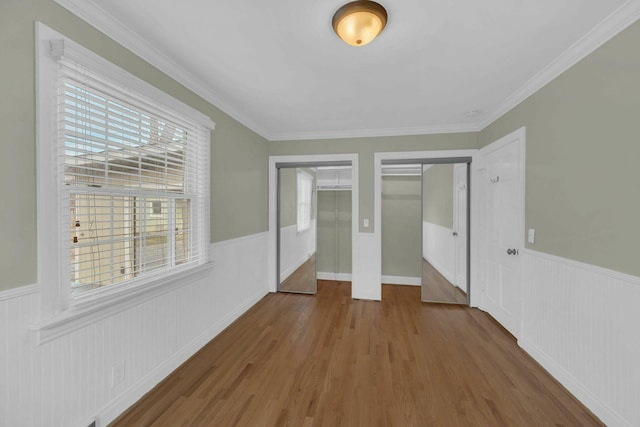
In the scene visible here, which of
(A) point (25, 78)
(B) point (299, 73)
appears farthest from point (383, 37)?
(A) point (25, 78)

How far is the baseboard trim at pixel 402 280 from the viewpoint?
445 cm

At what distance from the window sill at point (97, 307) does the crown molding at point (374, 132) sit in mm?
2648

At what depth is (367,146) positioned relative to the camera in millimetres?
3836

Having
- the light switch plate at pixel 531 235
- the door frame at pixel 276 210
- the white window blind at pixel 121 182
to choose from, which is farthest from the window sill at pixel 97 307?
the light switch plate at pixel 531 235

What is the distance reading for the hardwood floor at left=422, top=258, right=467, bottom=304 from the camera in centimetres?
378

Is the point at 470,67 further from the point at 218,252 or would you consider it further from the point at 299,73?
the point at 218,252

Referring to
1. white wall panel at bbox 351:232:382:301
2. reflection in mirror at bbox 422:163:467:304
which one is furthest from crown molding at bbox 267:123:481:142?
white wall panel at bbox 351:232:382:301

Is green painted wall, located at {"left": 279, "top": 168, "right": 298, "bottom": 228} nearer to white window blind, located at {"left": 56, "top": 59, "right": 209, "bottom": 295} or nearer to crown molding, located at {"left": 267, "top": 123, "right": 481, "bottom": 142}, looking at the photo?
crown molding, located at {"left": 267, "top": 123, "right": 481, "bottom": 142}

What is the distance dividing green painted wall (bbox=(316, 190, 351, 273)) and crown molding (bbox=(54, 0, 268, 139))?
2361 mm

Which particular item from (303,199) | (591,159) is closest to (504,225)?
(591,159)

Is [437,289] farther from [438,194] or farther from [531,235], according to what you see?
[531,235]

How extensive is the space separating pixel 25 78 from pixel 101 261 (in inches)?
41.1

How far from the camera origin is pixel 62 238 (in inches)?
53.7

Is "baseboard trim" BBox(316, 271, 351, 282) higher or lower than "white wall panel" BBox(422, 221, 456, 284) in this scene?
lower
